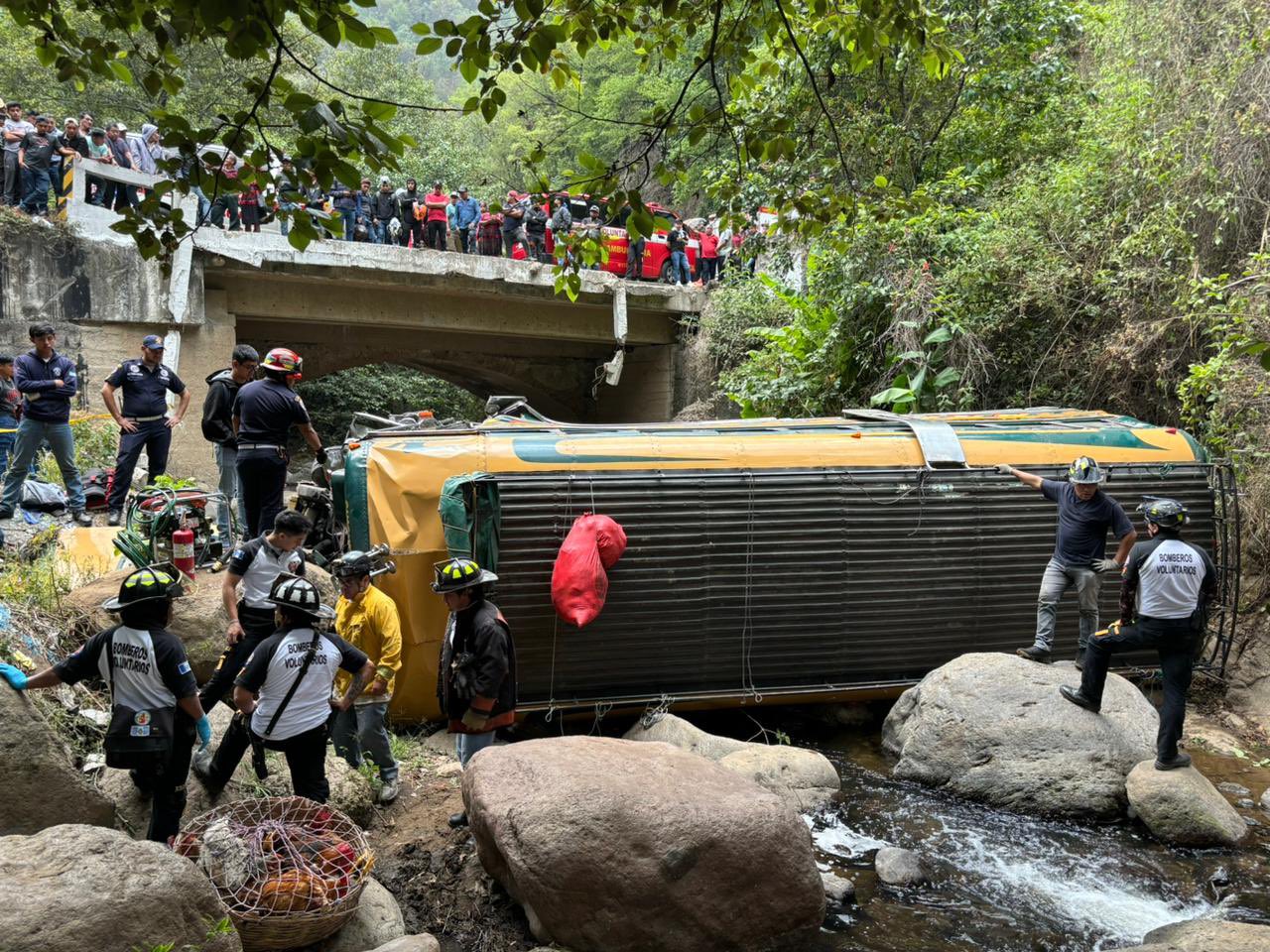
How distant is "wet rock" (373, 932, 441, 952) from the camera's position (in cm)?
380

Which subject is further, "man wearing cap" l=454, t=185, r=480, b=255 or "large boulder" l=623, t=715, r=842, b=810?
"man wearing cap" l=454, t=185, r=480, b=255

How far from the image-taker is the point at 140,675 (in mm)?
4195

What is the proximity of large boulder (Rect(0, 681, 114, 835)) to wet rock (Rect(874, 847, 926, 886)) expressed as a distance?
13.0 feet

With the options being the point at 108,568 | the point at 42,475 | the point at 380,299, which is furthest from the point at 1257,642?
the point at 380,299

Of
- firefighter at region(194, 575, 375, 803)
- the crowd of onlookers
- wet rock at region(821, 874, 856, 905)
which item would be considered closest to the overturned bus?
firefighter at region(194, 575, 375, 803)

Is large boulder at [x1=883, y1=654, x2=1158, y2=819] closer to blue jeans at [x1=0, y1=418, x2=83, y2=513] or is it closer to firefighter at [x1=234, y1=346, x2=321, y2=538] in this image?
firefighter at [x1=234, y1=346, x2=321, y2=538]

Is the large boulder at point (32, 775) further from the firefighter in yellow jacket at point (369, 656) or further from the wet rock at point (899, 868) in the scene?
the wet rock at point (899, 868)

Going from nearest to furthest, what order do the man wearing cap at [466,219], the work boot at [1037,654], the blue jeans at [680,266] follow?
1. the work boot at [1037,654]
2. the man wearing cap at [466,219]
3. the blue jeans at [680,266]

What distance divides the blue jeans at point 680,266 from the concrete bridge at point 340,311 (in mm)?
426

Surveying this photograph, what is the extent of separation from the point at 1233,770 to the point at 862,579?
2.91 m

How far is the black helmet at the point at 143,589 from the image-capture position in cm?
416

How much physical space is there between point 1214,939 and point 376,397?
986 inches

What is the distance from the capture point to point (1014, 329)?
38.7 feet

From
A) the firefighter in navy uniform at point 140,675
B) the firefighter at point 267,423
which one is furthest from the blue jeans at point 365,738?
the firefighter at point 267,423
